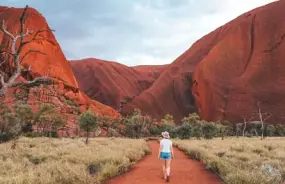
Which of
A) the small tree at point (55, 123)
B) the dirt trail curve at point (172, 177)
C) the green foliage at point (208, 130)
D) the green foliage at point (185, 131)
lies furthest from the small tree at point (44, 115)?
the dirt trail curve at point (172, 177)

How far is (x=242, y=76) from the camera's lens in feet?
283

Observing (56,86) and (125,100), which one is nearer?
(56,86)

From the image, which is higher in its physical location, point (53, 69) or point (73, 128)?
point (53, 69)

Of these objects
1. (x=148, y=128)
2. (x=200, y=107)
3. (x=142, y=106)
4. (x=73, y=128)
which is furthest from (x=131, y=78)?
(x=73, y=128)

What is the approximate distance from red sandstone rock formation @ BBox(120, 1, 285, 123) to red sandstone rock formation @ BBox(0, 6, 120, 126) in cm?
2324

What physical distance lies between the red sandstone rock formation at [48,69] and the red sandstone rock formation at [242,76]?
23.2 metres

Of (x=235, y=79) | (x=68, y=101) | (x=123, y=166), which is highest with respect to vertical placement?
(x=235, y=79)

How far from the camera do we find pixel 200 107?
96438 millimetres

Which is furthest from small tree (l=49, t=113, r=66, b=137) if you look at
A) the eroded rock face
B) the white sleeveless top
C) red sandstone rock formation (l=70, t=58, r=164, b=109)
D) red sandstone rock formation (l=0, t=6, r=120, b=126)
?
red sandstone rock formation (l=70, t=58, r=164, b=109)

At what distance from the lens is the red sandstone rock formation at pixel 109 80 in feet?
428

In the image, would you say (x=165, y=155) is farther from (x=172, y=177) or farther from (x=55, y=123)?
(x=55, y=123)

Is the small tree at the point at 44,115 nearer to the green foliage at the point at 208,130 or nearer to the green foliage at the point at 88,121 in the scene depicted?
the green foliage at the point at 88,121

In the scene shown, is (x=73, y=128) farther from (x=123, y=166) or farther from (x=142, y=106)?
(x=123, y=166)

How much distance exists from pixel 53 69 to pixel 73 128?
80.7ft
